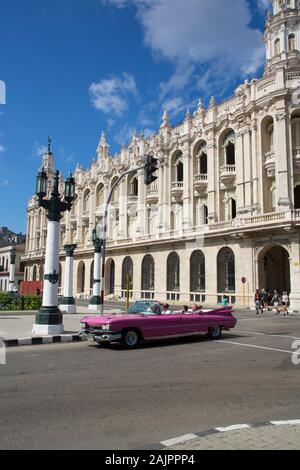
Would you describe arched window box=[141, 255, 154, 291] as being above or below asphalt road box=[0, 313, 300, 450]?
above

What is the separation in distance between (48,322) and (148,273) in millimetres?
28423

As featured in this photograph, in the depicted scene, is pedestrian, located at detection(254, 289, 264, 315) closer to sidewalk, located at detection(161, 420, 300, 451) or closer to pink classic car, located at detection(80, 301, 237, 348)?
pink classic car, located at detection(80, 301, 237, 348)

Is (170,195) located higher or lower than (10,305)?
higher

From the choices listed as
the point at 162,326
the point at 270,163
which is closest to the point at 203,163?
the point at 270,163

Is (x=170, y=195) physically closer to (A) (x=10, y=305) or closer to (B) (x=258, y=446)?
(A) (x=10, y=305)

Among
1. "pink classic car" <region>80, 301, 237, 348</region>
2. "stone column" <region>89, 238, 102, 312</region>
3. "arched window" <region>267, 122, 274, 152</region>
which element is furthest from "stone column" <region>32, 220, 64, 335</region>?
"arched window" <region>267, 122, 274, 152</region>

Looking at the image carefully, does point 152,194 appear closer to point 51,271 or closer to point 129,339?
point 51,271

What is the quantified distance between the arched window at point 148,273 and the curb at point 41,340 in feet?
91.4

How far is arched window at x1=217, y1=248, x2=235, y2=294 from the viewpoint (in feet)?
109

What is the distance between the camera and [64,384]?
7.39 meters

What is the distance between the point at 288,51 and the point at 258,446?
3695cm

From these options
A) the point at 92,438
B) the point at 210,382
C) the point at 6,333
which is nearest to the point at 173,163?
the point at 6,333

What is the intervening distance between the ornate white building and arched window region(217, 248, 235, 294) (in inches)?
3.3

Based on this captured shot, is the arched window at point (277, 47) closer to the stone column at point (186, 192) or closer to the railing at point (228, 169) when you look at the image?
the railing at point (228, 169)
